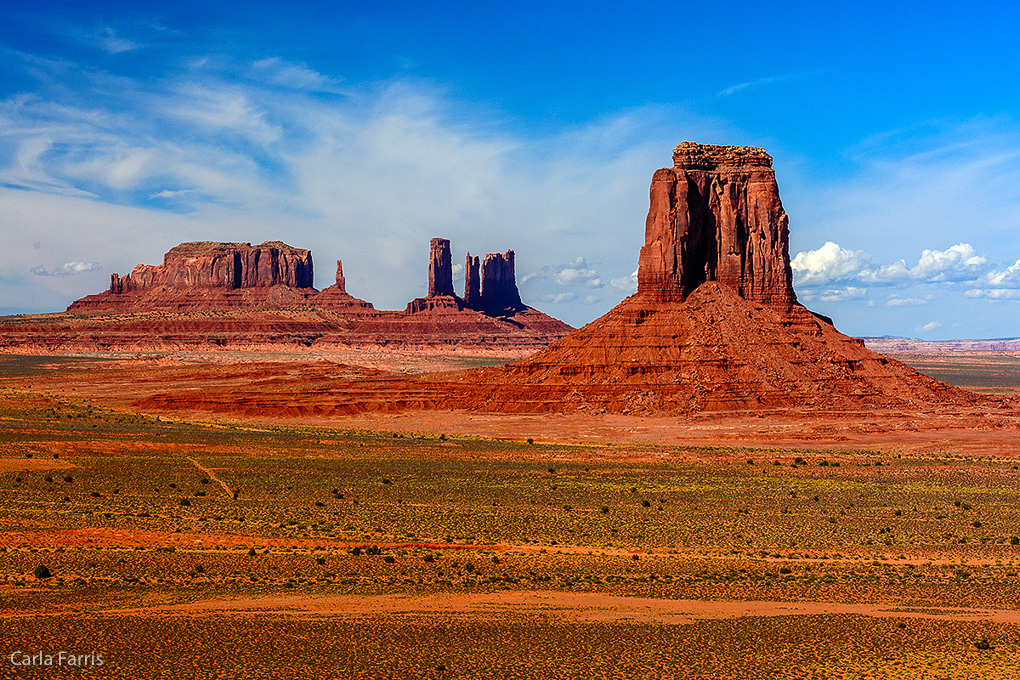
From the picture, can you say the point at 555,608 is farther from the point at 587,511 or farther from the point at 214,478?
the point at 214,478

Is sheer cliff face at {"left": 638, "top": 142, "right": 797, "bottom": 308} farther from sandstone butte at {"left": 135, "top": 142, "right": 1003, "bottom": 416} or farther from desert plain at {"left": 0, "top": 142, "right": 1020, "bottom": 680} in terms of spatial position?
desert plain at {"left": 0, "top": 142, "right": 1020, "bottom": 680}

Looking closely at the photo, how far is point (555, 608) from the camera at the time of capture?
17719 millimetres

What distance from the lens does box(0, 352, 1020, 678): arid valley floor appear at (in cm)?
1504

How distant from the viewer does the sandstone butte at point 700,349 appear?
63.5 metres

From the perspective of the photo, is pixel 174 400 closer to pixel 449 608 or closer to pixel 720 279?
pixel 720 279

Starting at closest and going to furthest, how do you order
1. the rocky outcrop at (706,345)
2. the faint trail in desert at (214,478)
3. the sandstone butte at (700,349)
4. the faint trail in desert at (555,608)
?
the faint trail in desert at (555,608)
the faint trail in desert at (214,478)
the rocky outcrop at (706,345)
the sandstone butte at (700,349)

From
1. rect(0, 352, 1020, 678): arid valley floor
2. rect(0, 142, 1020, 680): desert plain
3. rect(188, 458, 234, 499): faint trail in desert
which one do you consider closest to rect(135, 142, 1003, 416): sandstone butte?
rect(0, 142, 1020, 680): desert plain

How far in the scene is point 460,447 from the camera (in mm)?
47531

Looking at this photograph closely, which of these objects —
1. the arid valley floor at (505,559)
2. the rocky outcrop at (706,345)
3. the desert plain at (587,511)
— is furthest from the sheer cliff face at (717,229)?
the arid valley floor at (505,559)

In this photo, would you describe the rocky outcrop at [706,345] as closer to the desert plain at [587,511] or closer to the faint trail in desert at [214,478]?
the desert plain at [587,511]

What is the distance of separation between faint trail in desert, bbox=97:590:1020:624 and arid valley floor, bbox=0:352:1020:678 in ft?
0.22

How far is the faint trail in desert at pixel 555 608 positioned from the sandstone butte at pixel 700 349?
43866 mm

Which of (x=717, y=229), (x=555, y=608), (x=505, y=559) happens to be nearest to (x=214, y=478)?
(x=505, y=559)

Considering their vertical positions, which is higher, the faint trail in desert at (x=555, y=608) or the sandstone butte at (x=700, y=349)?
the sandstone butte at (x=700, y=349)
